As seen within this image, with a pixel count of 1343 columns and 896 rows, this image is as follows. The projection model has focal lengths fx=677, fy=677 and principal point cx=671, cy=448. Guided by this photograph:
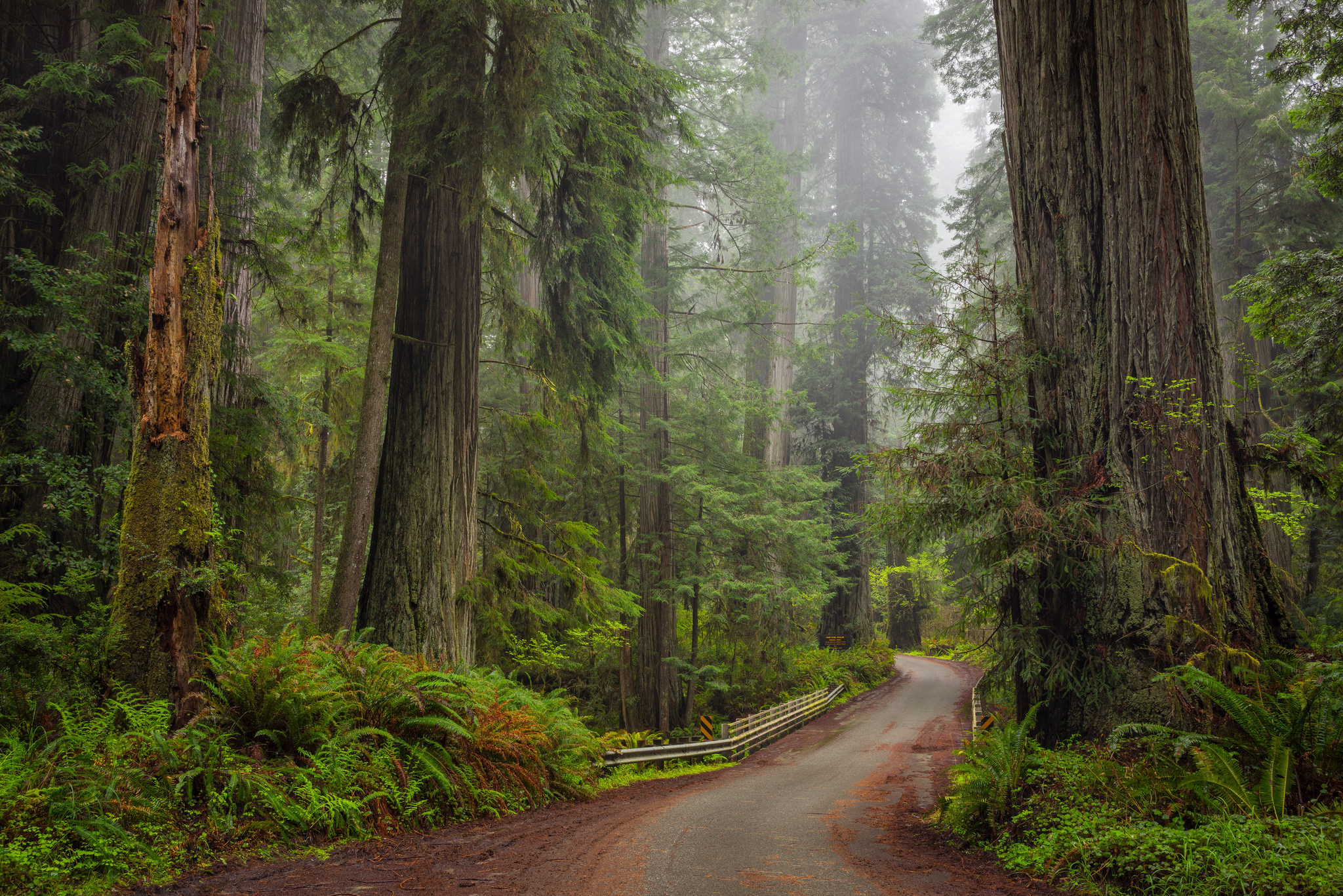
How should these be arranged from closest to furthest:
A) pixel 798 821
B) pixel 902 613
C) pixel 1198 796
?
pixel 1198 796 → pixel 798 821 → pixel 902 613

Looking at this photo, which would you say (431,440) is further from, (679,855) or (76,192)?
(679,855)

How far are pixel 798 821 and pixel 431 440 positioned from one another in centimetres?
593

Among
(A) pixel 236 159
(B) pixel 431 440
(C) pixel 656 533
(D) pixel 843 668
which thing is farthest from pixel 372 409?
(D) pixel 843 668

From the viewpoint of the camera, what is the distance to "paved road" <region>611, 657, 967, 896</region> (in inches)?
185

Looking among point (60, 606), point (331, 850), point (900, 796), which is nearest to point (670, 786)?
point (900, 796)

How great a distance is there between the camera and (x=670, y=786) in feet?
32.3

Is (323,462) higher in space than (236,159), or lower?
lower

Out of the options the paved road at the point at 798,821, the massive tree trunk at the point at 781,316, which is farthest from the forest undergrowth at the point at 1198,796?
the massive tree trunk at the point at 781,316

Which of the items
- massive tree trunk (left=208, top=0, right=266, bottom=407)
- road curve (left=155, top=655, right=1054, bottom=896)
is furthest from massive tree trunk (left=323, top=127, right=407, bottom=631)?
road curve (left=155, top=655, right=1054, bottom=896)

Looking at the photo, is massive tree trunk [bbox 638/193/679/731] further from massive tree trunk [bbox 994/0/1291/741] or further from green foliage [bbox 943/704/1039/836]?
green foliage [bbox 943/704/1039/836]

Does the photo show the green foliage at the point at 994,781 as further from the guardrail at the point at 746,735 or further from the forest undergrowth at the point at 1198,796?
the guardrail at the point at 746,735

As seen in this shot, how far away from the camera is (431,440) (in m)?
8.25

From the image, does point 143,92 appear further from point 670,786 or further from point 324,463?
point 670,786

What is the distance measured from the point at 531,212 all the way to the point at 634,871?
881cm
